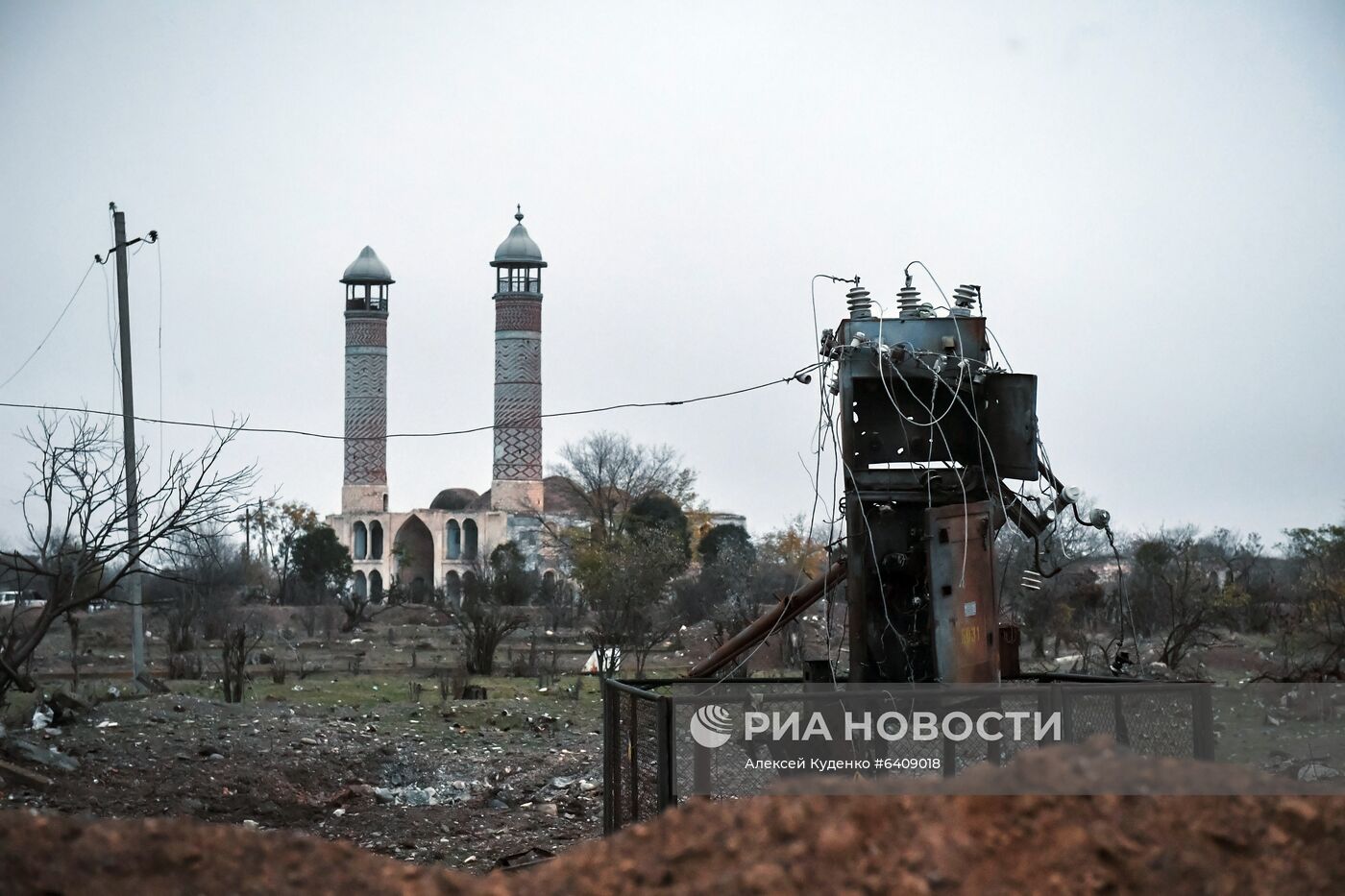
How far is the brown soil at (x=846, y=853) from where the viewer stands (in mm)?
3807

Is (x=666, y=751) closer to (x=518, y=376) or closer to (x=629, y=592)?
(x=629, y=592)

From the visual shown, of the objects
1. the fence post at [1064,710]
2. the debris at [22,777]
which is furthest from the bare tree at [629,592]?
the fence post at [1064,710]

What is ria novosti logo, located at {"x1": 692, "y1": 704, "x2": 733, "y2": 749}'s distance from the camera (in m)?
7.87

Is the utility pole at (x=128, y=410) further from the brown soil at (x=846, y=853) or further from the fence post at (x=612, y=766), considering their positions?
the brown soil at (x=846, y=853)

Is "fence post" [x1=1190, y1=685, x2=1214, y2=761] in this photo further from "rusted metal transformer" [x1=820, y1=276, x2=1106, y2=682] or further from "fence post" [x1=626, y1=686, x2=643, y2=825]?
"fence post" [x1=626, y1=686, x2=643, y2=825]

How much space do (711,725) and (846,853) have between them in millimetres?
4079

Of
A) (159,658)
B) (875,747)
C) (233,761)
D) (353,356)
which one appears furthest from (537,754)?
(353,356)

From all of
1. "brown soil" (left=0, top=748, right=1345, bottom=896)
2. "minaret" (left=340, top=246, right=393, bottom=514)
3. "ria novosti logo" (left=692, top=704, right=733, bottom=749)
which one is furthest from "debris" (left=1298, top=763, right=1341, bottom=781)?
"minaret" (left=340, top=246, right=393, bottom=514)

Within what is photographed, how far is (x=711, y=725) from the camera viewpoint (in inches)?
312

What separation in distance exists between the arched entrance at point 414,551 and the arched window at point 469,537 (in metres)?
2.32

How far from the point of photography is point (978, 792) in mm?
4145

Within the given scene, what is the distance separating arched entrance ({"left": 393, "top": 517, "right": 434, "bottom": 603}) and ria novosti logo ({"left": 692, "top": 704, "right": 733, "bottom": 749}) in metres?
71.3

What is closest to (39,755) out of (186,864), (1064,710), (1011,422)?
(1011,422)

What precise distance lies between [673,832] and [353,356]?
74.8 metres
